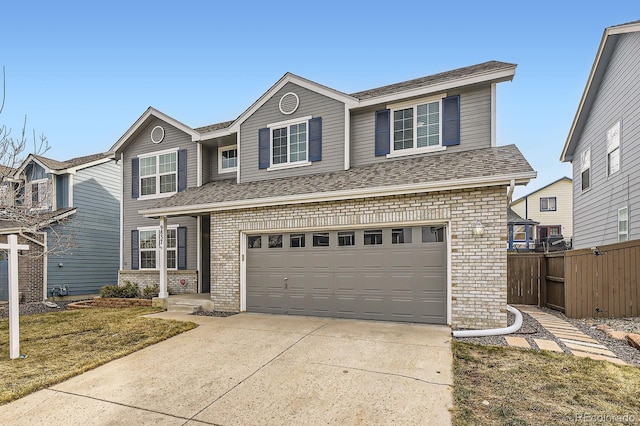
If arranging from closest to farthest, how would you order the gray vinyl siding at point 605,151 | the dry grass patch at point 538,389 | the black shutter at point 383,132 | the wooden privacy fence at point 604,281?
the dry grass patch at point 538,389 → the wooden privacy fence at point 604,281 → the gray vinyl siding at point 605,151 → the black shutter at point 383,132

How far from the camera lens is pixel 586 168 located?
1273cm

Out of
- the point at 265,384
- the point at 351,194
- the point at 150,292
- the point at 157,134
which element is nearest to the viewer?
the point at 265,384

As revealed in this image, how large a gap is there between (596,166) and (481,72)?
722 cm

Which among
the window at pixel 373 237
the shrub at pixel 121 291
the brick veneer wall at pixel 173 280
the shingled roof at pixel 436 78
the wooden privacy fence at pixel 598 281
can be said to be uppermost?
the shingled roof at pixel 436 78

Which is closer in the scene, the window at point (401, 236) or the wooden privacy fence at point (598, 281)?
the wooden privacy fence at point (598, 281)

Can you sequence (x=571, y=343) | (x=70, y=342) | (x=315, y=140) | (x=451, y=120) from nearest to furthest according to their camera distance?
(x=571, y=343), (x=70, y=342), (x=451, y=120), (x=315, y=140)

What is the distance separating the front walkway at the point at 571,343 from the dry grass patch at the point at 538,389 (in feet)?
1.27

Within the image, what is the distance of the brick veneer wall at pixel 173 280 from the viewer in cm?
1170

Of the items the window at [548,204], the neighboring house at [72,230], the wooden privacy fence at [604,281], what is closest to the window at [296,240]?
the wooden privacy fence at [604,281]

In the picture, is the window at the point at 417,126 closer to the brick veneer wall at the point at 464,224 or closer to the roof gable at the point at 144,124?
the brick veneer wall at the point at 464,224

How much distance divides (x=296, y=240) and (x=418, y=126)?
467 cm

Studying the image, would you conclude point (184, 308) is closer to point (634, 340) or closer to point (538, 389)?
point (538, 389)

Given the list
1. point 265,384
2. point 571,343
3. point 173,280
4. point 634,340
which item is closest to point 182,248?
point 173,280

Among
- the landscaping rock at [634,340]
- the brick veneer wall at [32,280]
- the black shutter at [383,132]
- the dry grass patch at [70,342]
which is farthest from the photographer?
the brick veneer wall at [32,280]
